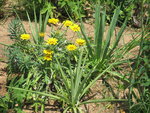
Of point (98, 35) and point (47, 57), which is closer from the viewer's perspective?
point (47, 57)

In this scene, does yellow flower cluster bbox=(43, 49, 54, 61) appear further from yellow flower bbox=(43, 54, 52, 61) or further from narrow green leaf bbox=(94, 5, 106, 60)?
narrow green leaf bbox=(94, 5, 106, 60)

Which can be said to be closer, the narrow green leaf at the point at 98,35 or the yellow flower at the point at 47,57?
the yellow flower at the point at 47,57

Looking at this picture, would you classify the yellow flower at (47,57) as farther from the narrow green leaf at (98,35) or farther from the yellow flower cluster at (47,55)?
the narrow green leaf at (98,35)

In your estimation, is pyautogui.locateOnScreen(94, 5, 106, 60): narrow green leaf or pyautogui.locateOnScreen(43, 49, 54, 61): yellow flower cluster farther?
pyautogui.locateOnScreen(94, 5, 106, 60): narrow green leaf

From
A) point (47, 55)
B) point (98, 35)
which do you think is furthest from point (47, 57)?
point (98, 35)

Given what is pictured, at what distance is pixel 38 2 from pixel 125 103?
1.93 metres

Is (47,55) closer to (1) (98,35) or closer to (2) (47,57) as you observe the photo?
(2) (47,57)

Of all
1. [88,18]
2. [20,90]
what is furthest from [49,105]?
[88,18]

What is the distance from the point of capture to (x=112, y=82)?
262 centimetres

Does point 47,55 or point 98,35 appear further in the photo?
point 98,35

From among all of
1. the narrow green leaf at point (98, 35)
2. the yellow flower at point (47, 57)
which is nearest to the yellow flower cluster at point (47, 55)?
the yellow flower at point (47, 57)

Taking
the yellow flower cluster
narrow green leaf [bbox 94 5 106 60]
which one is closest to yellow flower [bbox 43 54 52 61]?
the yellow flower cluster

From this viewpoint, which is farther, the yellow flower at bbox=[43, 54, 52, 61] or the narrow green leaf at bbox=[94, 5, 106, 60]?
the narrow green leaf at bbox=[94, 5, 106, 60]

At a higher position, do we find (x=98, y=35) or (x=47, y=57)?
(x=98, y=35)
